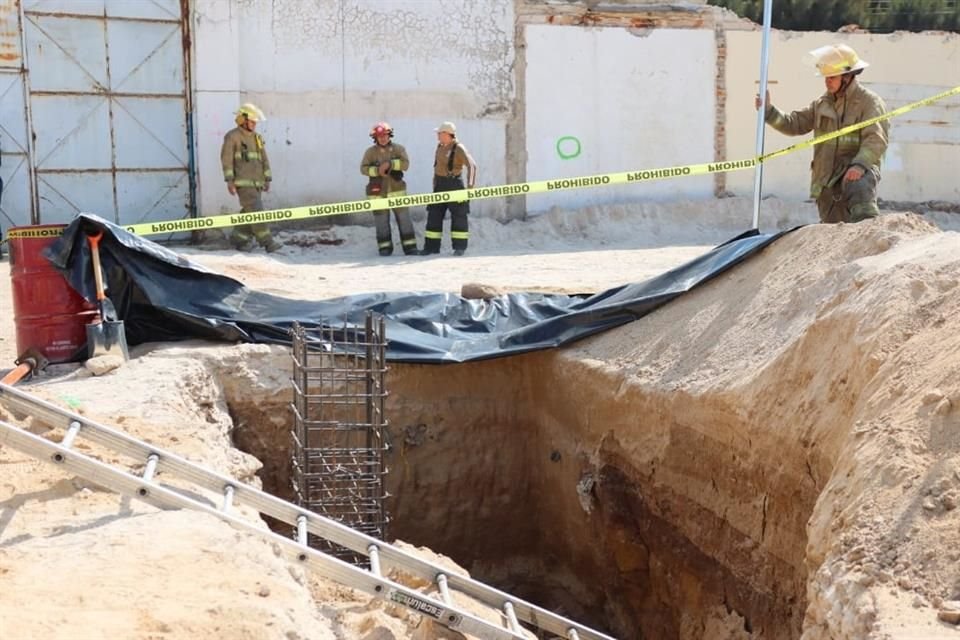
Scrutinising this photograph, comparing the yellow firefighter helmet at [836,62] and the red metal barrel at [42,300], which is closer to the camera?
the red metal barrel at [42,300]

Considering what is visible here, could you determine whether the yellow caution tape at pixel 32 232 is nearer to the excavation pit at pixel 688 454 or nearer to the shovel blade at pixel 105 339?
the shovel blade at pixel 105 339

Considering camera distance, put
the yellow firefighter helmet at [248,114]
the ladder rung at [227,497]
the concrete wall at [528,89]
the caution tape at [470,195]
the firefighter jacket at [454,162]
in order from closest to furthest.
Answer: the ladder rung at [227,497] → the caution tape at [470,195] → the yellow firefighter helmet at [248,114] → the firefighter jacket at [454,162] → the concrete wall at [528,89]

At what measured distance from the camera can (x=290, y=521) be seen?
4.68 metres

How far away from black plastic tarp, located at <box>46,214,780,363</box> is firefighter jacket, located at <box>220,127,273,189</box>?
6.15m

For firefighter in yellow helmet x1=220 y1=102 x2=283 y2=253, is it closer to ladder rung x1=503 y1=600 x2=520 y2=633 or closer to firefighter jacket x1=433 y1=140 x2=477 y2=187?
firefighter jacket x1=433 y1=140 x2=477 y2=187

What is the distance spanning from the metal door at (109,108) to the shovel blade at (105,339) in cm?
787

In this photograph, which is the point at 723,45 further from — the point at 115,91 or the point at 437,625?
the point at 437,625

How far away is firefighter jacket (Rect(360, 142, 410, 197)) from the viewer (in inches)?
559

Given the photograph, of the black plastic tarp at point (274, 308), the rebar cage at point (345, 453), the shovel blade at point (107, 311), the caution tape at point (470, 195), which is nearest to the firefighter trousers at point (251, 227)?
the caution tape at point (470, 195)

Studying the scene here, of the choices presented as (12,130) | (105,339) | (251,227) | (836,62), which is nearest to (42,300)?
(105,339)

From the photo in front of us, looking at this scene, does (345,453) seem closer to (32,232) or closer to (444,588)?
(444,588)

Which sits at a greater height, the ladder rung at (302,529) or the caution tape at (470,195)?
the caution tape at (470,195)

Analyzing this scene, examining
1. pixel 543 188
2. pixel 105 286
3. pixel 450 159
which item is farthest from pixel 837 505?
pixel 450 159

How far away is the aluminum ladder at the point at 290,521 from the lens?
4230mm
